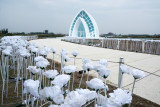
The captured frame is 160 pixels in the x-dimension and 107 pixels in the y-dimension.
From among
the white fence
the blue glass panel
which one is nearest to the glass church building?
the blue glass panel

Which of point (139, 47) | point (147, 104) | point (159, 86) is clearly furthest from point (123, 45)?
point (147, 104)

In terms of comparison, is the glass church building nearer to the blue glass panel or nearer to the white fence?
the blue glass panel

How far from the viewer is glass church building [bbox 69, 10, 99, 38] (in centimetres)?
2966

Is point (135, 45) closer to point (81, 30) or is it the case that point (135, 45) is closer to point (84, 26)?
point (84, 26)

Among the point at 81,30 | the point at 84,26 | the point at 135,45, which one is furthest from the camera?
the point at 81,30

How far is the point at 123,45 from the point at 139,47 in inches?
53.4

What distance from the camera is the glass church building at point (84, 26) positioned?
2966cm

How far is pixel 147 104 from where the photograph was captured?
8.16ft

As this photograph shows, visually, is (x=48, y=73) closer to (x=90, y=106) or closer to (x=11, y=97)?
(x=90, y=106)

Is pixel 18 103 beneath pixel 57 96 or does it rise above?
beneath

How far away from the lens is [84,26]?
2911cm

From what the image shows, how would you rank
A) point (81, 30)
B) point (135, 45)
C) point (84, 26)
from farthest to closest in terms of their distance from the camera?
point (81, 30) → point (84, 26) → point (135, 45)

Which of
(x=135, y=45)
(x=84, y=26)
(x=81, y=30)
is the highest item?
(x=84, y=26)

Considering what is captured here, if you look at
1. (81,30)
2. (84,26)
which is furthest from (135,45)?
(81,30)
